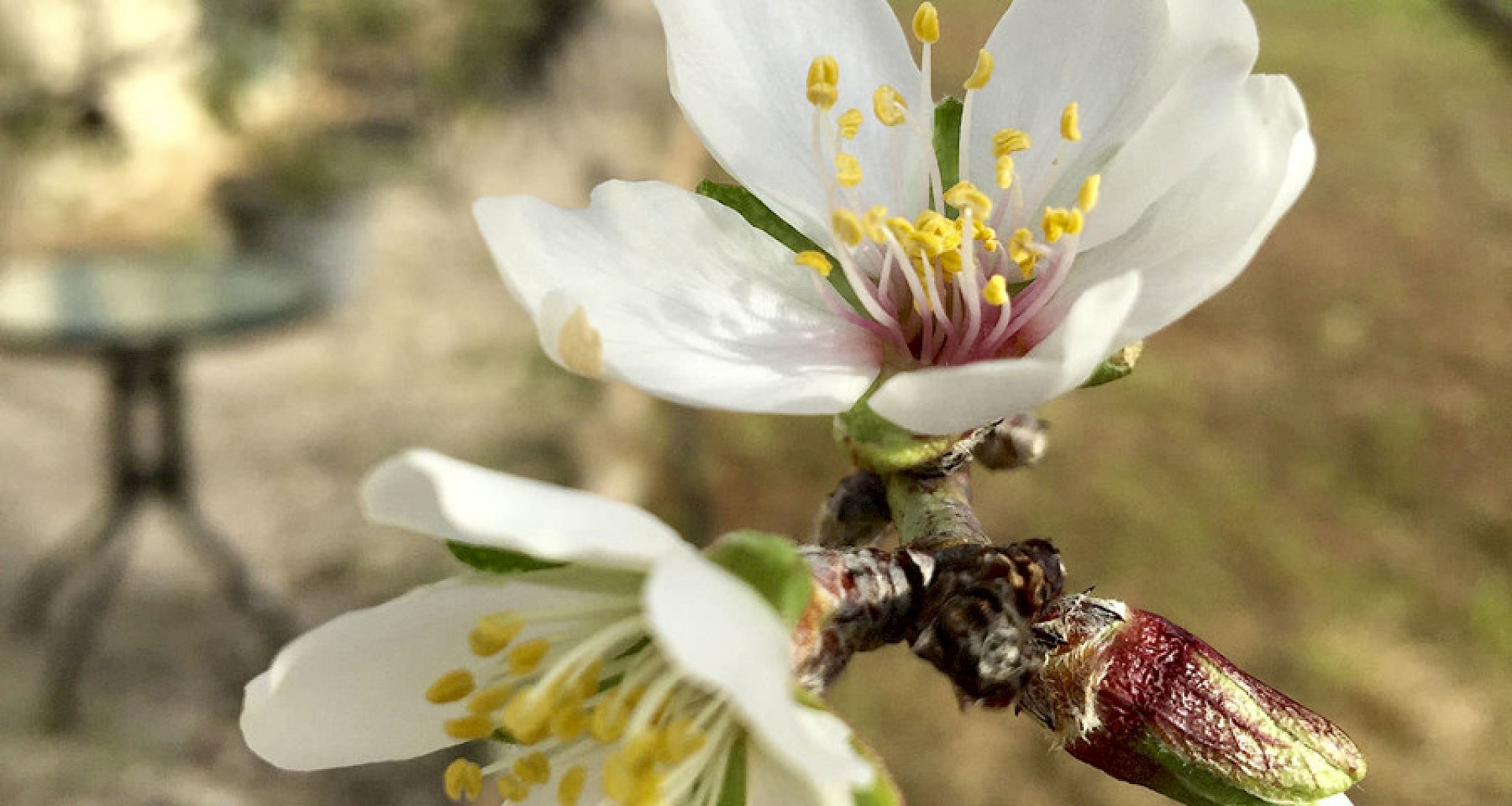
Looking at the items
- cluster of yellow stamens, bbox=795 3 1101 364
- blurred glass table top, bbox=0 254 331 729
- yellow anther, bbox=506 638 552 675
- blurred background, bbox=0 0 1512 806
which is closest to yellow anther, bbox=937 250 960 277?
cluster of yellow stamens, bbox=795 3 1101 364

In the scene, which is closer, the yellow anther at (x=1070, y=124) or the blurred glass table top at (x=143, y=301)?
the yellow anther at (x=1070, y=124)

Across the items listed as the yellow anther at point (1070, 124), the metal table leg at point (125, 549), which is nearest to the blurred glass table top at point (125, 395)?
the metal table leg at point (125, 549)

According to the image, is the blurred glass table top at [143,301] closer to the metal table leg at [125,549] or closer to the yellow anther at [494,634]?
the metal table leg at [125,549]

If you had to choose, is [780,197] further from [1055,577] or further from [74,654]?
[74,654]

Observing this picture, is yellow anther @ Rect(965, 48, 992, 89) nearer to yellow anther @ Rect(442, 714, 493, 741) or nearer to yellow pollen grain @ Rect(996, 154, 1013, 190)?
yellow pollen grain @ Rect(996, 154, 1013, 190)

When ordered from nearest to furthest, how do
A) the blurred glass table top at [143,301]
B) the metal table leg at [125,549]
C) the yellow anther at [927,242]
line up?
1. the yellow anther at [927,242]
2. the blurred glass table top at [143,301]
3. the metal table leg at [125,549]

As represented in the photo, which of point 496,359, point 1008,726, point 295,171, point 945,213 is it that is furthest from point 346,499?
point 945,213

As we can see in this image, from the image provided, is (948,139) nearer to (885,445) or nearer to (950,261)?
(950,261)
